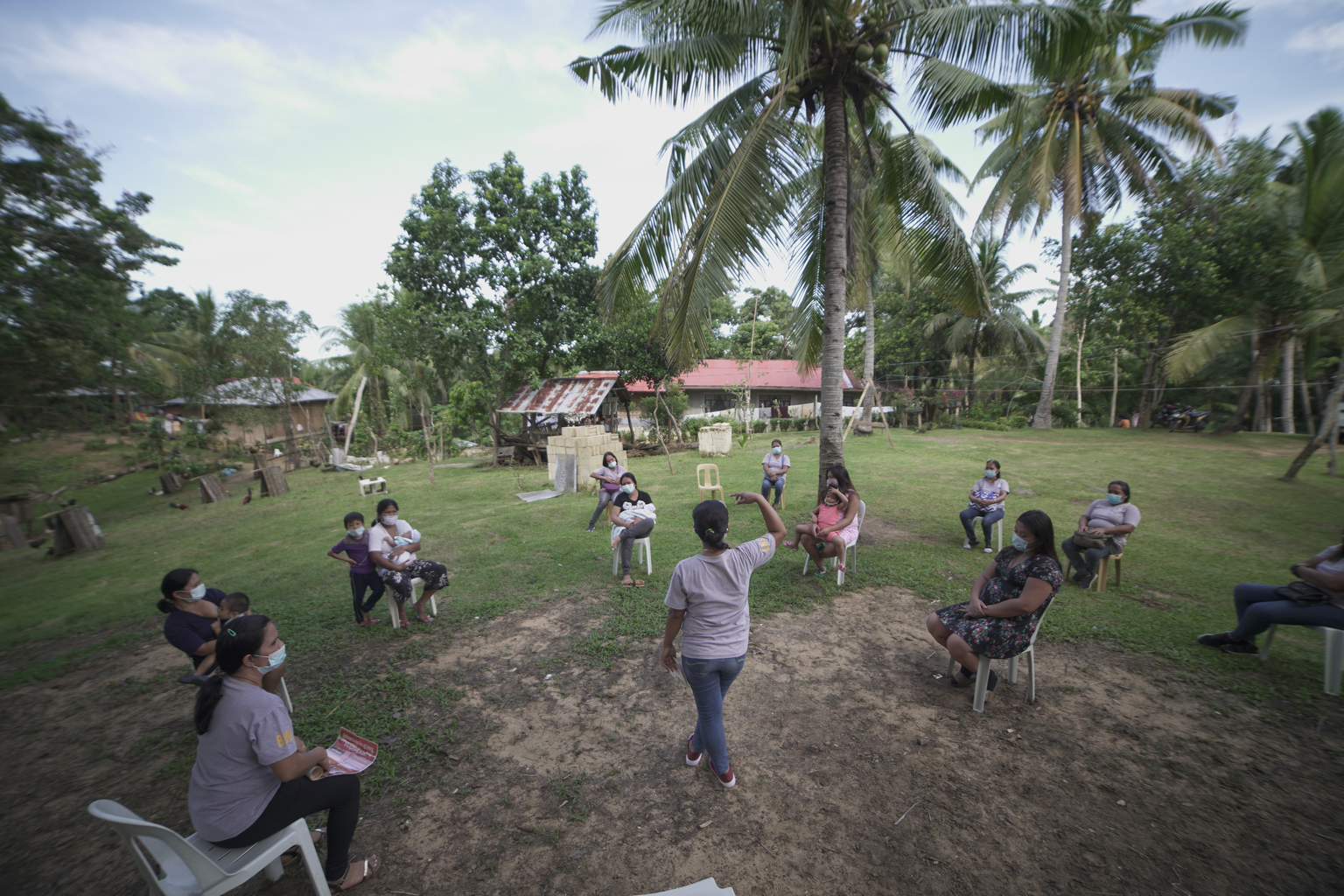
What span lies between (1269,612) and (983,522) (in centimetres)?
298

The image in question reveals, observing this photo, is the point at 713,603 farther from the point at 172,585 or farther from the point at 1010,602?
the point at 172,585

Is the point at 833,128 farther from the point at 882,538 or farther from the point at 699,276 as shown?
the point at 882,538

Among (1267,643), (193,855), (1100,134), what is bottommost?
(1267,643)

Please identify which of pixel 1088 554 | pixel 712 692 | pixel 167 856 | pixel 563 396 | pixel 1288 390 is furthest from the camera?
pixel 563 396

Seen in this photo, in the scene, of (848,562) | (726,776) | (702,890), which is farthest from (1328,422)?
(702,890)

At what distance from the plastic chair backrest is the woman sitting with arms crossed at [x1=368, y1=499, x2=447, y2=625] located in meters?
2.94

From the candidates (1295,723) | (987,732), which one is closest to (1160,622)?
(1295,723)

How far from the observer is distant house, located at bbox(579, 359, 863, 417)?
28.1 m

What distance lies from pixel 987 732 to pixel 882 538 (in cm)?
430

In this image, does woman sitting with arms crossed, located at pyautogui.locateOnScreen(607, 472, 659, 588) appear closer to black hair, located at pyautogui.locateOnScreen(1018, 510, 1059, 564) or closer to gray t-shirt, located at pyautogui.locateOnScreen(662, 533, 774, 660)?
gray t-shirt, located at pyautogui.locateOnScreen(662, 533, 774, 660)

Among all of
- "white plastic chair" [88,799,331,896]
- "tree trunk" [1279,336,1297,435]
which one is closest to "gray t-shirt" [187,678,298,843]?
"white plastic chair" [88,799,331,896]

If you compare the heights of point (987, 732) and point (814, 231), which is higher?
point (814, 231)

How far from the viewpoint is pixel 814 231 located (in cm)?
759

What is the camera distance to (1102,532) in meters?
5.51
